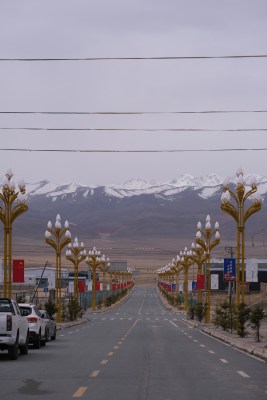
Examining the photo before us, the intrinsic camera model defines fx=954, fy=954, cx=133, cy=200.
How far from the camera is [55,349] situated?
113ft

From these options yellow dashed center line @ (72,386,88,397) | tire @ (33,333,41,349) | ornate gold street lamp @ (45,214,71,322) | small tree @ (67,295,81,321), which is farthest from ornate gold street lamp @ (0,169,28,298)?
small tree @ (67,295,81,321)

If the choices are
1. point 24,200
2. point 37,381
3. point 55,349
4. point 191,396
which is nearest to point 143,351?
point 55,349

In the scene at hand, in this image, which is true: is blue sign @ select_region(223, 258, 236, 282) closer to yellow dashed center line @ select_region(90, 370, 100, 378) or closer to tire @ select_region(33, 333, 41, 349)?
tire @ select_region(33, 333, 41, 349)

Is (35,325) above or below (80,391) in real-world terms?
above

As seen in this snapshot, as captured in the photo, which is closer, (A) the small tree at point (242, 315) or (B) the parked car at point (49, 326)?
(B) the parked car at point (49, 326)

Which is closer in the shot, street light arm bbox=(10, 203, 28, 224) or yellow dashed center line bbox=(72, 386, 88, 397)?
yellow dashed center line bbox=(72, 386, 88, 397)

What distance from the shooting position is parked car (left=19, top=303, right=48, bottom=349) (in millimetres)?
35125

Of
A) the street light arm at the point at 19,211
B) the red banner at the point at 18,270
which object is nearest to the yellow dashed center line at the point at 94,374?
the street light arm at the point at 19,211

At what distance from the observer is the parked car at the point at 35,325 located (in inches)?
1383

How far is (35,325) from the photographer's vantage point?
1387 inches

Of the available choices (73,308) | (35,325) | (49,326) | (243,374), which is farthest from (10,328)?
(73,308)

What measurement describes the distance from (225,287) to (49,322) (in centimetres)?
12822

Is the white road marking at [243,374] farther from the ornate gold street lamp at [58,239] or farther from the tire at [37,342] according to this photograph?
the ornate gold street lamp at [58,239]

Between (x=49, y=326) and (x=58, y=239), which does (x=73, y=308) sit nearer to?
(x=58, y=239)
